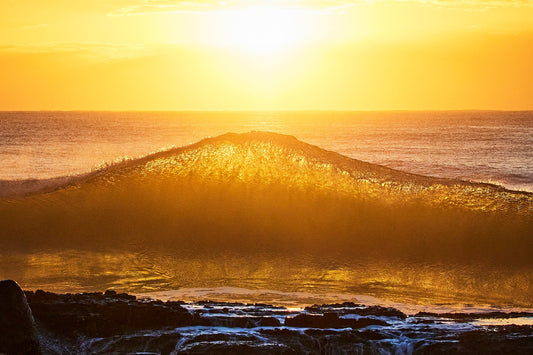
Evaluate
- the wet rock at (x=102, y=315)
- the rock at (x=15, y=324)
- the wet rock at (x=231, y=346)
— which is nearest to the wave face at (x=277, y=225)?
the wet rock at (x=102, y=315)

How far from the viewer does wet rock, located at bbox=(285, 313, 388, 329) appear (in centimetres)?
971

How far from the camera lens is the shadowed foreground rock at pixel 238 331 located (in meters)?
9.02

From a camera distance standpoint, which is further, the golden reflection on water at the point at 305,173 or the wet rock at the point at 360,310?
the golden reflection on water at the point at 305,173

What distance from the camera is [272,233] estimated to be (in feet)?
57.4

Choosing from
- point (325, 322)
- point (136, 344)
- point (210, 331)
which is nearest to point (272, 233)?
point (325, 322)

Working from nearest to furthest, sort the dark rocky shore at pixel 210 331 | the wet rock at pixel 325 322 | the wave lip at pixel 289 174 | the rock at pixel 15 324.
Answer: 1. the rock at pixel 15 324
2. the dark rocky shore at pixel 210 331
3. the wet rock at pixel 325 322
4. the wave lip at pixel 289 174

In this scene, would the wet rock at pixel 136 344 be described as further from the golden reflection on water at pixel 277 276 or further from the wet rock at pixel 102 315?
the golden reflection on water at pixel 277 276

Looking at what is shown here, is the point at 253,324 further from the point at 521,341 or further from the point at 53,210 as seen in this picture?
the point at 53,210

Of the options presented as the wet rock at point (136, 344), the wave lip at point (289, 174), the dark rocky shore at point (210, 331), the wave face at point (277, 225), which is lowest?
the wet rock at point (136, 344)

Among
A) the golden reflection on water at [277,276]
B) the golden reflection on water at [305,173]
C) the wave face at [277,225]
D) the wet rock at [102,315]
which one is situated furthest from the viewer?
the golden reflection on water at [305,173]

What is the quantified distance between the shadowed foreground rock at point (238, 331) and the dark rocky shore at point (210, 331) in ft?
0.04

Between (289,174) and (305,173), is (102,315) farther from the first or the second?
(305,173)

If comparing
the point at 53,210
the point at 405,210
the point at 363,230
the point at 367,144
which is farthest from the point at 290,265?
the point at 367,144

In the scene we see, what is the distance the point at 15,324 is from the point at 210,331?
2.44 meters
